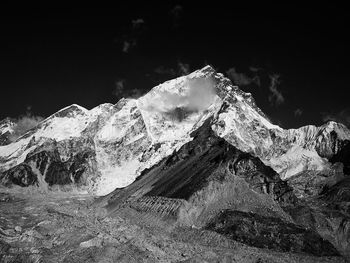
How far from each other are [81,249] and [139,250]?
47.7 ft

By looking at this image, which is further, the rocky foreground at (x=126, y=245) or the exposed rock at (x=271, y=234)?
the exposed rock at (x=271, y=234)

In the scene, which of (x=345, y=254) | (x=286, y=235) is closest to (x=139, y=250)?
(x=286, y=235)

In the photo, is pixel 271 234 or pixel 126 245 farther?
pixel 271 234

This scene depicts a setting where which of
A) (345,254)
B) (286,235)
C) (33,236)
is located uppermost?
Result: (33,236)

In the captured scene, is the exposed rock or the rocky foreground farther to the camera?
the exposed rock

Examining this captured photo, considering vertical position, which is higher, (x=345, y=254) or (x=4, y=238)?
(x=4, y=238)

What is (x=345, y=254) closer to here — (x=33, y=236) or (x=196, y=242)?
(x=196, y=242)

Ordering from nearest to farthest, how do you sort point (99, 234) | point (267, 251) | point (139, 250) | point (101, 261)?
point (101, 261) < point (139, 250) < point (99, 234) < point (267, 251)

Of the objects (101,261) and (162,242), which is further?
(162,242)

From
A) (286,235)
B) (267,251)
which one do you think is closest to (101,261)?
(267,251)

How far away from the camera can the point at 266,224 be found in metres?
195

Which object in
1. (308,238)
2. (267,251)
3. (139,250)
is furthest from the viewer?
(308,238)

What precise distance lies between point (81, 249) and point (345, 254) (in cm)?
8924

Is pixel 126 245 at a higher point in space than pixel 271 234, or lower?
higher
